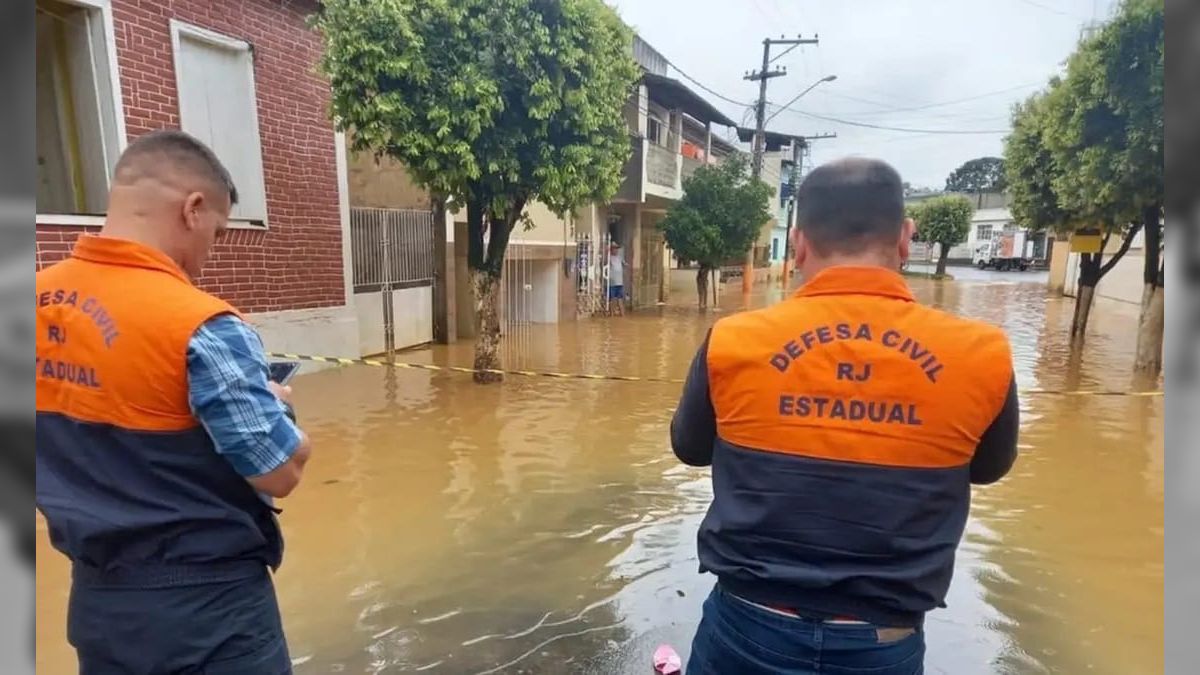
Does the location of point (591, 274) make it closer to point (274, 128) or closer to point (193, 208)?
point (274, 128)

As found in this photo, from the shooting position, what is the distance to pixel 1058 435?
7184mm

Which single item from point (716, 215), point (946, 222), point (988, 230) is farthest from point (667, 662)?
point (988, 230)

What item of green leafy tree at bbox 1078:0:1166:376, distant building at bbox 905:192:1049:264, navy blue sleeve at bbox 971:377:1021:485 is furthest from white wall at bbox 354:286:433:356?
distant building at bbox 905:192:1049:264

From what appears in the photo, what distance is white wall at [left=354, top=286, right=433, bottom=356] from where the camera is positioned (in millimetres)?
10555

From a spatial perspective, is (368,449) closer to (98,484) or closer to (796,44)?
(98,484)

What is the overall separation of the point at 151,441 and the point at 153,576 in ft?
1.00

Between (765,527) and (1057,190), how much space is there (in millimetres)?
10894

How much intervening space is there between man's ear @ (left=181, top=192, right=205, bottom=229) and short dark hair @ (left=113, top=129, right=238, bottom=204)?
0.05 metres

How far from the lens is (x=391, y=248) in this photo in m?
11.1

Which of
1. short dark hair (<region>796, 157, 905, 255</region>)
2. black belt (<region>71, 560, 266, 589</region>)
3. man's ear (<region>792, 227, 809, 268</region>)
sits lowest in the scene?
black belt (<region>71, 560, 266, 589</region>)

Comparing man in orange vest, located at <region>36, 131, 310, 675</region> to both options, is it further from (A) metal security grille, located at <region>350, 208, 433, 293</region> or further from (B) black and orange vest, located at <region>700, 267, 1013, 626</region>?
(A) metal security grille, located at <region>350, 208, 433, 293</region>

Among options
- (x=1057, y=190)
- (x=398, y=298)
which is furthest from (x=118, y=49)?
(x=1057, y=190)

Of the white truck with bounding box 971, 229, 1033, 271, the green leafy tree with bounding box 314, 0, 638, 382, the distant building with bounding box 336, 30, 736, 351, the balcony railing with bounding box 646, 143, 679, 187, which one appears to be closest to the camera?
the green leafy tree with bounding box 314, 0, 638, 382

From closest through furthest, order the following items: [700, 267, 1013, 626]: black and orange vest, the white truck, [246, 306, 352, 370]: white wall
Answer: [700, 267, 1013, 626]: black and orange vest, [246, 306, 352, 370]: white wall, the white truck
